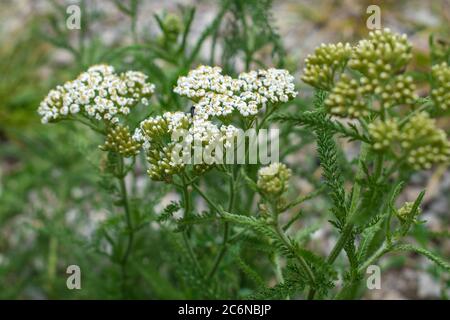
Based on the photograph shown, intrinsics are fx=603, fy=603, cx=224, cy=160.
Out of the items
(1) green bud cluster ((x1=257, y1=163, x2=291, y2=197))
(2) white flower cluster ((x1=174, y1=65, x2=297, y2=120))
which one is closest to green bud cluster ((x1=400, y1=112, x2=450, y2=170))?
(1) green bud cluster ((x1=257, y1=163, x2=291, y2=197))

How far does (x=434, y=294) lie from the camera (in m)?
3.78

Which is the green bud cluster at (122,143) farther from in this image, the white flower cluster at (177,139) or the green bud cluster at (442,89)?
the green bud cluster at (442,89)

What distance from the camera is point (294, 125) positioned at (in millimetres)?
1953

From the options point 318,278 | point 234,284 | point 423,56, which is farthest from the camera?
point 423,56

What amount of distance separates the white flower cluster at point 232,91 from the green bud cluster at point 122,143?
9.9 inches

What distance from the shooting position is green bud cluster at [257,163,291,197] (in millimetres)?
1854

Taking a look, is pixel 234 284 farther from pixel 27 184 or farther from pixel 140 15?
pixel 140 15

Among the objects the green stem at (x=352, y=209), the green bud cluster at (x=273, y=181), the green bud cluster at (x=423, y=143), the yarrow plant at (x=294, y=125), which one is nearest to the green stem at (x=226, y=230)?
the yarrow plant at (x=294, y=125)

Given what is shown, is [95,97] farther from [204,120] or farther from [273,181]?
[273,181]

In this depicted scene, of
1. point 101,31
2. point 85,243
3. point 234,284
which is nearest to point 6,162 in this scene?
point 101,31

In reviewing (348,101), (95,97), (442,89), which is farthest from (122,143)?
(442,89)

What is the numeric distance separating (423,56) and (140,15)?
2.87m

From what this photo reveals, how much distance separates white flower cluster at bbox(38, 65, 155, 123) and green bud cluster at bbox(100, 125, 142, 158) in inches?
2.4

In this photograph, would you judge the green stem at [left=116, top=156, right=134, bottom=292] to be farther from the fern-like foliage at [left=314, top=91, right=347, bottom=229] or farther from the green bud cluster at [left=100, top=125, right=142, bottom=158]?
the fern-like foliage at [left=314, top=91, right=347, bottom=229]
